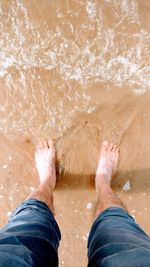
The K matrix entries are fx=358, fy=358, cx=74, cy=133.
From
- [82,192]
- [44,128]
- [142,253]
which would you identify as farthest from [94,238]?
[44,128]

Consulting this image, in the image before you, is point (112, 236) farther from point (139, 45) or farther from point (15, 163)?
point (139, 45)

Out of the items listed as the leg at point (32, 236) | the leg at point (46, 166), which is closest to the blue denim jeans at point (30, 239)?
the leg at point (32, 236)

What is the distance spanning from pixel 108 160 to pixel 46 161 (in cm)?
40

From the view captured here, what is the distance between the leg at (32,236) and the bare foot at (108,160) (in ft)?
1.34

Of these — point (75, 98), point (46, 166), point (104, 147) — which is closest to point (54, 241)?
point (46, 166)

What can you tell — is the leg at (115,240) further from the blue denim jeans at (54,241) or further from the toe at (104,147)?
the toe at (104,147)

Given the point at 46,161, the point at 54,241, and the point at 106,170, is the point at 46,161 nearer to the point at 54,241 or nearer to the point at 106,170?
the point at 106,170

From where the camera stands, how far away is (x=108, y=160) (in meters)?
2.34

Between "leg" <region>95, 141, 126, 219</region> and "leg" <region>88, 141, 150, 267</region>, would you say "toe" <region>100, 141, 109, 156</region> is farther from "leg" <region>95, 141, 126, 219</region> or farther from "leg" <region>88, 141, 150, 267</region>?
"leg" <region>88, 141, 150, 267</region>

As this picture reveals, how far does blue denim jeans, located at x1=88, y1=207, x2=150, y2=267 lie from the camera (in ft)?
3.96

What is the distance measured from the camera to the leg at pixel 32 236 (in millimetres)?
1218

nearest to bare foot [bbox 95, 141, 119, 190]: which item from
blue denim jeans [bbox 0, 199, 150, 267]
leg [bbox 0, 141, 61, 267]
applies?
leg [bbox 0, 141, 61, 267]

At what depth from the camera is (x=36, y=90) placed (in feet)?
7.76

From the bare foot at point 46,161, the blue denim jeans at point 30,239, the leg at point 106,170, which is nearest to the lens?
the blue denim jeans at point 30,239
